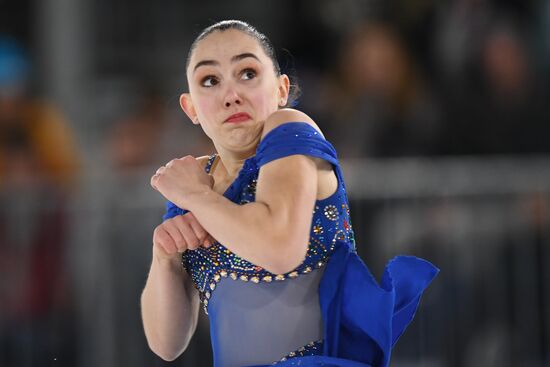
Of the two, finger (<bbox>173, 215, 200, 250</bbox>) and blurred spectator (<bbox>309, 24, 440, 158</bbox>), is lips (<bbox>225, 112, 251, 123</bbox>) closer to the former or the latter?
finger (<bbox>173, 215, 200, 250</bbox>)

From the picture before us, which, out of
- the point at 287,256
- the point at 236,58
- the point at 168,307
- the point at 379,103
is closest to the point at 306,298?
the point at 287,256

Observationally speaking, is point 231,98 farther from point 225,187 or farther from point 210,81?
point 225,187

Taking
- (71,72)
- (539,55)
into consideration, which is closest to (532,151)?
(539,55)

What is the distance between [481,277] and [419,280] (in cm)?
372

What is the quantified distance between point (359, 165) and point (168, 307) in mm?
3739

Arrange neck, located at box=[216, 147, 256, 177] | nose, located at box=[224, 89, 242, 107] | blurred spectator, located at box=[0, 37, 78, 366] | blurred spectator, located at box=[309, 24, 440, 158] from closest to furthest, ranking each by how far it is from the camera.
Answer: nose, located at box=[224, 89, 242, 107] → neck, located at box=[216, 147, 256, 177] → blurred spectator, located at box=[0, 37, 78, 366] → blurred spectator, located at box=[309, 24, 440, 158]

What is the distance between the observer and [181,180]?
292cm

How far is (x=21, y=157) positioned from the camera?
727 centimetres

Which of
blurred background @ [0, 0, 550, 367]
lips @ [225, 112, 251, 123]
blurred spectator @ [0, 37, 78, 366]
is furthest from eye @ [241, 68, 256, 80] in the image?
blurred spectator @ [0, 37, 78, 366]

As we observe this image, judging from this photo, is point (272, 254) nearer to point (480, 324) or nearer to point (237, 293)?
point (237, 293)

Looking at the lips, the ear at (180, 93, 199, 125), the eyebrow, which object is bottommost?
the lips

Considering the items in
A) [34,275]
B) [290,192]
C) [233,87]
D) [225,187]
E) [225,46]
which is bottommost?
[290,192]

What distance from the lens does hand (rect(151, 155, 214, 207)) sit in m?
2.87

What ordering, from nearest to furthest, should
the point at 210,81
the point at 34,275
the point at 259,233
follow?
the point at 259,233 < the point at 210,81 < the point at 34,275
